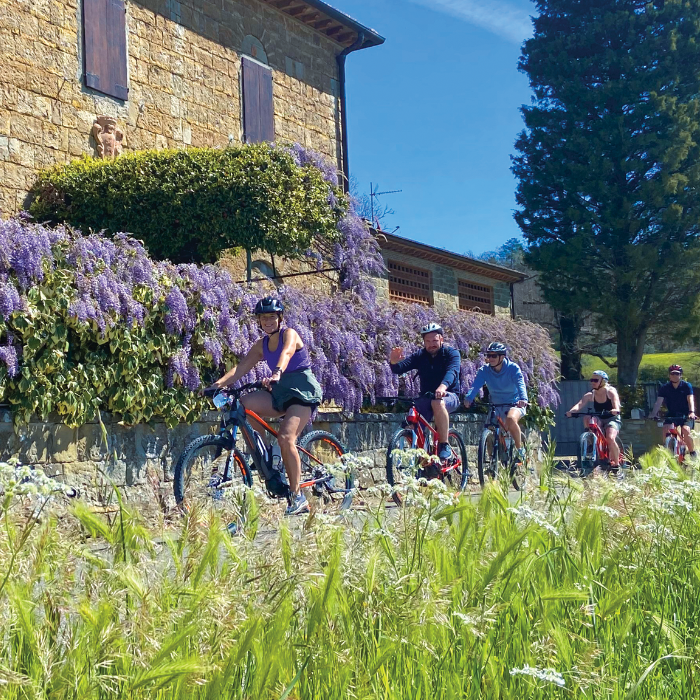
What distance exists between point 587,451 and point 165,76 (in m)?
8.98

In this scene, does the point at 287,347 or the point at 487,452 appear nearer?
the point at 287,347

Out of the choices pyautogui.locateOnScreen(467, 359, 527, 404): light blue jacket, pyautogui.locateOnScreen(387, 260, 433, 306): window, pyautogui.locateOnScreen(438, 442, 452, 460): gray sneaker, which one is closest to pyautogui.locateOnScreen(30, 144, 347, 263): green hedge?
pyautogui.locateOnScreen(467, 359, 527, 404): light blue jacket

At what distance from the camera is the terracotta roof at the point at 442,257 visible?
781 inches

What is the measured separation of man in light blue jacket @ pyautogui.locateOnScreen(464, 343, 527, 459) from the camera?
35.6ft

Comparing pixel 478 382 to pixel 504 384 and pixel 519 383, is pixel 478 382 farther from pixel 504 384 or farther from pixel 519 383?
pixel 519 383

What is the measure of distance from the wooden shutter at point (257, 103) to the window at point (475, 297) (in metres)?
8.23

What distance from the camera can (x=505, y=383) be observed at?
11.0 meters

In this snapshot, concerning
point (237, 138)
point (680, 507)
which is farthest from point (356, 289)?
point (680, 507)

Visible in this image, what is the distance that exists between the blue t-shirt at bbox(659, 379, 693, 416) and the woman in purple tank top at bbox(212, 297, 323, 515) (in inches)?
380

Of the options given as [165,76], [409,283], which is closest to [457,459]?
[165,76]

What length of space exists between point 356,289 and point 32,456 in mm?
6505

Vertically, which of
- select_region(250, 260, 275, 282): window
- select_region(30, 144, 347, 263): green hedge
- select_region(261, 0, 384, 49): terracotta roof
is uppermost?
select_region(261, 0, 384, 49): terracotta roof

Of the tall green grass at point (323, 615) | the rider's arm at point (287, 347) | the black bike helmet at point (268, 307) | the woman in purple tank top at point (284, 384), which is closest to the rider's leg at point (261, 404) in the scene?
the woman in purple tank top at point (284, 384)

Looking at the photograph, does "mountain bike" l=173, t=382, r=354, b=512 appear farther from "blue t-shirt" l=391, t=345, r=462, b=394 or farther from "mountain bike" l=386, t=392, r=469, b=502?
"blue t-shirt" l=391, t=345, r=462, b=394
